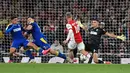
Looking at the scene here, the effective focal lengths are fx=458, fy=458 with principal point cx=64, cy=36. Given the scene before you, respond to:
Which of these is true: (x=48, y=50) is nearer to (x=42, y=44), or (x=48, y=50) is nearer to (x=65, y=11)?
(x=42, y=44)

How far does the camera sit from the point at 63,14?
18.5 metres

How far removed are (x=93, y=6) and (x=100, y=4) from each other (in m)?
0.33

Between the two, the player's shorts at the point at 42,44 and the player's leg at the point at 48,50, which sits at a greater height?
the player's shorts at the point at 42,44

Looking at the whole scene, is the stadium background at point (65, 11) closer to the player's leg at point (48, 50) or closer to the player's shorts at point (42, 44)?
the player's shorts at point (42, 44)

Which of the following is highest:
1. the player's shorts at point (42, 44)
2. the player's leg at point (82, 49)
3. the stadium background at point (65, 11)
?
the stadium background at point (65, 11)

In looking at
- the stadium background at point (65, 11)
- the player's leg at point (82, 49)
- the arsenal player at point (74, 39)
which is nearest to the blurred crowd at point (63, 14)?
the stadium background at point (65, 11)

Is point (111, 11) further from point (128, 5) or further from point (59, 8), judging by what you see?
point (59, 8)

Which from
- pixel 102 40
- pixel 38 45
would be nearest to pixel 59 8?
pixel 102 40

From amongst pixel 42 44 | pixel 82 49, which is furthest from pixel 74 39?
pixel 42 44

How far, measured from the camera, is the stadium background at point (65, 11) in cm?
1833

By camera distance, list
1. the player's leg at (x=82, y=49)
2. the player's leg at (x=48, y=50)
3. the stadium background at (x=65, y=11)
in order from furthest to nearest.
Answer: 1. the stadium background at (x=65, y=11)
2. the player's leg at (x=82, y=49)
3. the player's leg at (x=48, y=50)

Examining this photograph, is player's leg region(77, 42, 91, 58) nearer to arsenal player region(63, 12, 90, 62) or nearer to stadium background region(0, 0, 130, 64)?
arsenal player region(63, 12, 90, 62)

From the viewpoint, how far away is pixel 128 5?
18422 millimetres

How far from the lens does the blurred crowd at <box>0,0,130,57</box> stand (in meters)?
18.4
